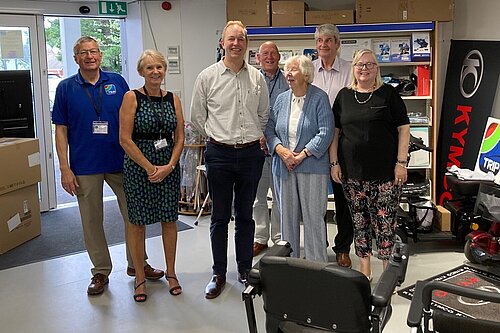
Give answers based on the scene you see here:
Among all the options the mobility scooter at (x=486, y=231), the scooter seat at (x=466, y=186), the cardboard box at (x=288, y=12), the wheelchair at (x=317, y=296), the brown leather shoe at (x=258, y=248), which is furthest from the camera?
the cardboard box at (x=288, y=12)

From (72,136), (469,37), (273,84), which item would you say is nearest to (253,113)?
(273,84)

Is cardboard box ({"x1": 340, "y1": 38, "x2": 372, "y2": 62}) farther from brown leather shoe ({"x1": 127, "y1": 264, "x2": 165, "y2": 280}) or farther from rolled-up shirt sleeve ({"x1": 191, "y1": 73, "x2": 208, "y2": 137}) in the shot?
brown leather shoe ({"x1": 127, "y1": 264, "x2": 165, "y2": 280})

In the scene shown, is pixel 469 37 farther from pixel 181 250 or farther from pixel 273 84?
pixel 181 250

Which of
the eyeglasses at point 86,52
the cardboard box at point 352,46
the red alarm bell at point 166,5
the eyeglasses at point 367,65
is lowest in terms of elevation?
the eyeglasses at point 367,65

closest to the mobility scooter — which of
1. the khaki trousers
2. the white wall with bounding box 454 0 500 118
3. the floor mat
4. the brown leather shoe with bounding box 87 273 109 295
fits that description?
the floor mat

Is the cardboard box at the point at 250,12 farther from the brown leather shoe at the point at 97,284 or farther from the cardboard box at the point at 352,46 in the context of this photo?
the brown leather shoe at the point at 97,284

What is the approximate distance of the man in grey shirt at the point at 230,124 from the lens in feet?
11.2

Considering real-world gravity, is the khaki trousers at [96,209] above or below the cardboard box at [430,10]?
below

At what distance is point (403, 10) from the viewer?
4.98 metres

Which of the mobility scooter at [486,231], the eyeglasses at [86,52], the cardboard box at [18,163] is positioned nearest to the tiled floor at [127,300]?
the mobility scooter at [486,231]

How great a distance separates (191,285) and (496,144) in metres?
2.67

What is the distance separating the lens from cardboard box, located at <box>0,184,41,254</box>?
4.60 metres

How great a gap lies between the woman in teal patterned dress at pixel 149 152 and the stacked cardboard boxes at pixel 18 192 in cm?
163

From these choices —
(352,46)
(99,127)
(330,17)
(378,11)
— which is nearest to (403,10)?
(378,11)
